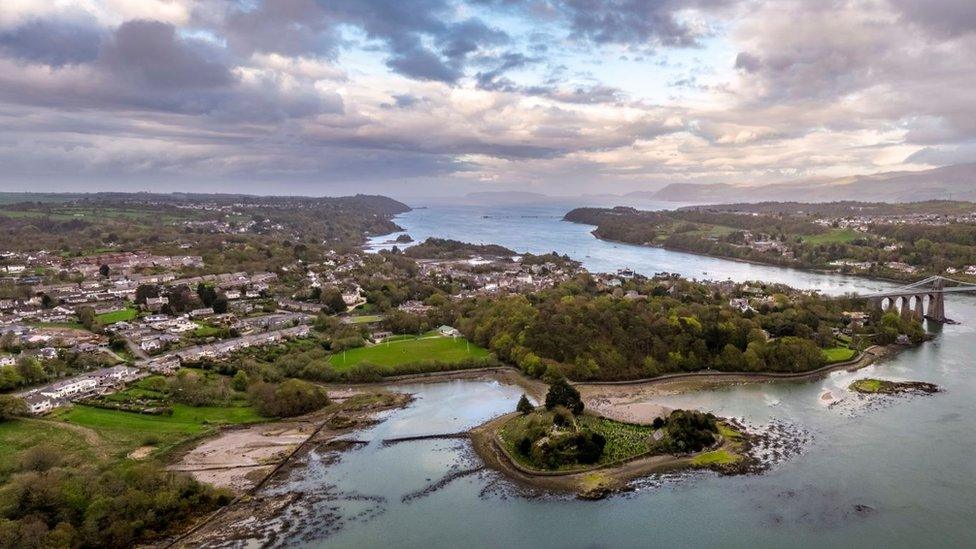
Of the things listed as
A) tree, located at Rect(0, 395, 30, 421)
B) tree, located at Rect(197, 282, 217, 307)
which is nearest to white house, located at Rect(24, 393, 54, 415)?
tree, located at Rect(0, 395, 30, 421)

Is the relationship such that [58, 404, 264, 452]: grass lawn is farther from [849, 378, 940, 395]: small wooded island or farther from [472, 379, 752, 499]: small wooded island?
[849, 378, 940, 395]: small wooded island

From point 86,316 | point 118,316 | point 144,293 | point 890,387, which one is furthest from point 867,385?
point 144,293

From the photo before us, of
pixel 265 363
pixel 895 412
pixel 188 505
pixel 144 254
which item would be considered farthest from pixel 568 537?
pixel 144 254

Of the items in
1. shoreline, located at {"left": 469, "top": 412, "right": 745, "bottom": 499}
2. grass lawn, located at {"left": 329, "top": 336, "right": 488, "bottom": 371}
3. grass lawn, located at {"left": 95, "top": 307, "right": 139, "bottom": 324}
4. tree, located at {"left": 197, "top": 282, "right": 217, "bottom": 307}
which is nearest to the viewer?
shoreline, located at {"left": 469, "top": 412, "right": 745, "bottom": 499}

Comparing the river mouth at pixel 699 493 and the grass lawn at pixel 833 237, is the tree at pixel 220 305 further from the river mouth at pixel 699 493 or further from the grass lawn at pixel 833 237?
the grass lawn at pixel 833 237

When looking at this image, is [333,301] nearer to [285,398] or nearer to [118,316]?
[118,316]

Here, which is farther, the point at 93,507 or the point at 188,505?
the point at 188,505

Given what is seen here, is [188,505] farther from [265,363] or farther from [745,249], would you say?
[745,249]
